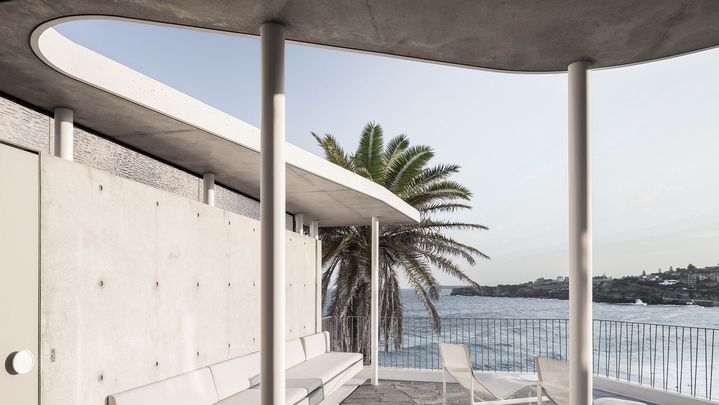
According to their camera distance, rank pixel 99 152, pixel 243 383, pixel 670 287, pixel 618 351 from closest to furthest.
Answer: pixel 99 152, pixel 243 383, pixel 618 351, pixel 670 287

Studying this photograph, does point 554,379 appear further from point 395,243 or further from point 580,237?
point 395,243

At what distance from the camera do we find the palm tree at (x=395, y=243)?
14.3 meters

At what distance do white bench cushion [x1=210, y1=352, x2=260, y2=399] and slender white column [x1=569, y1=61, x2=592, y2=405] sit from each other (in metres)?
3.59

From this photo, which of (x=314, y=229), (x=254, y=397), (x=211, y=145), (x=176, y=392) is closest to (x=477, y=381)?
(x=254, y=397)

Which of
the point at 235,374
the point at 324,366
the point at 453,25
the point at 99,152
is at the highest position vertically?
the point at 453,25

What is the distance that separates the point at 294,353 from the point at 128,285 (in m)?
4.04

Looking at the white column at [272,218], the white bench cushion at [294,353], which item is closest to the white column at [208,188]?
the white bench cushion at [294,353]

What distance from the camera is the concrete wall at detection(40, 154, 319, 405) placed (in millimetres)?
3531

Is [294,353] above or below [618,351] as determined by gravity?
above

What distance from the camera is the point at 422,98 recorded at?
39344 mm

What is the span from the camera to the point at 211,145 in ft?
17.2

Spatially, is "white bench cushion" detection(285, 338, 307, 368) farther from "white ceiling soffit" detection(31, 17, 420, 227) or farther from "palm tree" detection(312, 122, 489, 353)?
"palm tree" detection(312, 122, 489, 353)

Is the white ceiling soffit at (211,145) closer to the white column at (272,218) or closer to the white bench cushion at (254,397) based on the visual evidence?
the white column at (272,218)

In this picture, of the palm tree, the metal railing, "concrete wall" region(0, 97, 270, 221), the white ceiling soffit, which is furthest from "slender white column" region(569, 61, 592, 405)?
the palm tree
